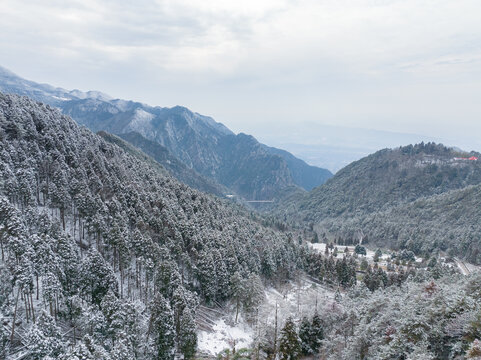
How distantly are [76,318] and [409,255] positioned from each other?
157801mm

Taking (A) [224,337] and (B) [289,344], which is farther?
(A) [224,337]

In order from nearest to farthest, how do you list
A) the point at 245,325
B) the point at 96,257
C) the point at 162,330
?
the point at 162,330, the point at 96,257, the point at 245,325

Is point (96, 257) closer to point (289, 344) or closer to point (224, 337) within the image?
point (224, 337)

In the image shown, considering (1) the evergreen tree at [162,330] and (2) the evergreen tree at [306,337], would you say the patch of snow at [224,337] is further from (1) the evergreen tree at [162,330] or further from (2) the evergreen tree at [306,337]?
(2) the evergreen tree at [306,337]

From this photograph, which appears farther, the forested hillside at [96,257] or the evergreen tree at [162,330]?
the evergreen tree at [162,330]

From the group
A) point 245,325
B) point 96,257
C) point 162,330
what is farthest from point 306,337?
point 96,257

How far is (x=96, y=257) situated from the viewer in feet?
157

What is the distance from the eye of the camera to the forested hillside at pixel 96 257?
39.2 metres

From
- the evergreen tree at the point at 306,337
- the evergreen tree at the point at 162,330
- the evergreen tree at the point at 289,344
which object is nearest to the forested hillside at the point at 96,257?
the evergreen tree at the point at 162,330

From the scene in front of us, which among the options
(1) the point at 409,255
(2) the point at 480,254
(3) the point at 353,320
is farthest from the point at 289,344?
(2) the point at 480,254

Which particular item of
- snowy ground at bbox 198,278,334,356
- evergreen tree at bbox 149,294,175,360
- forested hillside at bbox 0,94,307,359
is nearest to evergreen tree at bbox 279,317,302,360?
snowy ground at bbox 198,278,334,356

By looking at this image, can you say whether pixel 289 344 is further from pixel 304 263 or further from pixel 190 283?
pixel 304 263

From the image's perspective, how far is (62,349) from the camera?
34.6 meters

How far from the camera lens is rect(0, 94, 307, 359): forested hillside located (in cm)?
3922
